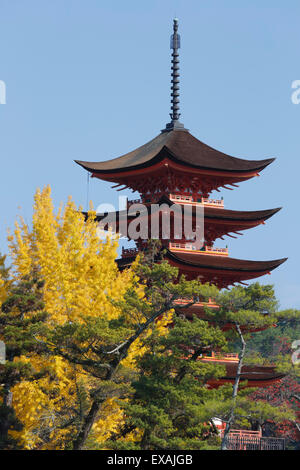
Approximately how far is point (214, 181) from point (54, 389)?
642 inches

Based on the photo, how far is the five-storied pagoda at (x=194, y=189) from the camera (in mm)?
37719

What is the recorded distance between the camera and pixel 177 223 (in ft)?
129

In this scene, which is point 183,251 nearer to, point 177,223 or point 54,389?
point 177,223

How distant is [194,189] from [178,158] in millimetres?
2807

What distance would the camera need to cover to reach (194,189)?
41.2m

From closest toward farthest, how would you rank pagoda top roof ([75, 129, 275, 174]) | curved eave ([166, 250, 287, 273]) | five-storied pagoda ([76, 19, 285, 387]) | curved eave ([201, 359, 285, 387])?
1. curved eave ([201, 359, 285, 387])
2. curved eave ([166, 250, 287, 273])
3. five-storied pagoda ([76, 19, 285, 387])
4. pagoda top roof ([75, 129, 275, 174])

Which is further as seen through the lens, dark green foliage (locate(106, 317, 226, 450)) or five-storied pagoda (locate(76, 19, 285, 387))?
five-storied pagoda (locate(76, 19, 285, 387))

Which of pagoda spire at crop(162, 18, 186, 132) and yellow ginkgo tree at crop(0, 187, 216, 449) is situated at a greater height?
pagoda spire at crop(162, 18, 186, 132)

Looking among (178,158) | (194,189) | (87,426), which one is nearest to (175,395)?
(87,426)

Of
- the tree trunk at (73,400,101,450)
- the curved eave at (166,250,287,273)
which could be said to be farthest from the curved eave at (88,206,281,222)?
the tree trunk at (73,400,101,450)

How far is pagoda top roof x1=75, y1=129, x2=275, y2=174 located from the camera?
39312mm

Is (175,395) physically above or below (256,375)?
above

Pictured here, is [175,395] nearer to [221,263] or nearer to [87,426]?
[87,426]

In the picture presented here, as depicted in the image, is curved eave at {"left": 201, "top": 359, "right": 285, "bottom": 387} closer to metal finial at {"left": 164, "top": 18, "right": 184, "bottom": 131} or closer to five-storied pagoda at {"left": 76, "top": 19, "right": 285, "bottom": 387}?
five-storied pagoda at {"left": 76, "top": 19, "right": 285, "bottom": 387}
